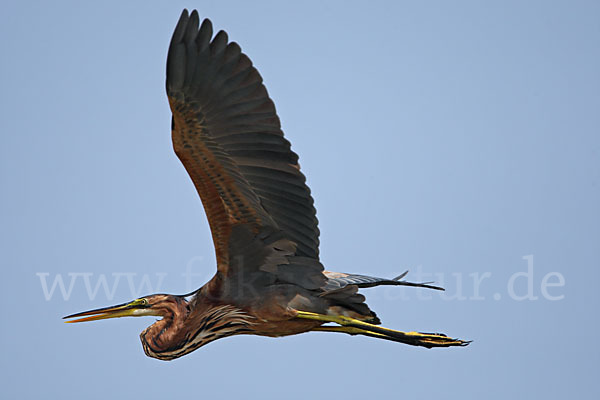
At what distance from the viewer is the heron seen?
7.39 m

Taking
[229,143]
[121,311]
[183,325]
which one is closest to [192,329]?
[183,325]

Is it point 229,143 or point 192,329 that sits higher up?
point 229,143

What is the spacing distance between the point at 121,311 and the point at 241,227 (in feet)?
5.65

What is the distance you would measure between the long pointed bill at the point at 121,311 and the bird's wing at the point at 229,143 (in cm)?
110

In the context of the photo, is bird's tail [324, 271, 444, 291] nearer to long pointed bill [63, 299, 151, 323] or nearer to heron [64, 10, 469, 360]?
heron [64, 10, 469, 360]

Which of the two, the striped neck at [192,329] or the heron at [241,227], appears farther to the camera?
the striped neck at [192,329]

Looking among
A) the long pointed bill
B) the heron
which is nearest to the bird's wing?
the heron

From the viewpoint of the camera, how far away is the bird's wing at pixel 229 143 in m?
7.32

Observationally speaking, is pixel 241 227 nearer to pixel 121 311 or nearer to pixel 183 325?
pixel 183 325

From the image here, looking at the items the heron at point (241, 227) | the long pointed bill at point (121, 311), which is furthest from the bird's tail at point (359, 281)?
the long pointed bill at point (121, 311)

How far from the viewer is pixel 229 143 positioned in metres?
7.63

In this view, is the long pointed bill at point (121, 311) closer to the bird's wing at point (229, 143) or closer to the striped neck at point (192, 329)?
the striped neck at point (192, 329)

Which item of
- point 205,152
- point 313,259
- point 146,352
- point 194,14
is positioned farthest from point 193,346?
point 194,14

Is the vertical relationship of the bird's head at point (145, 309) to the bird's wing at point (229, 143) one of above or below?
below
